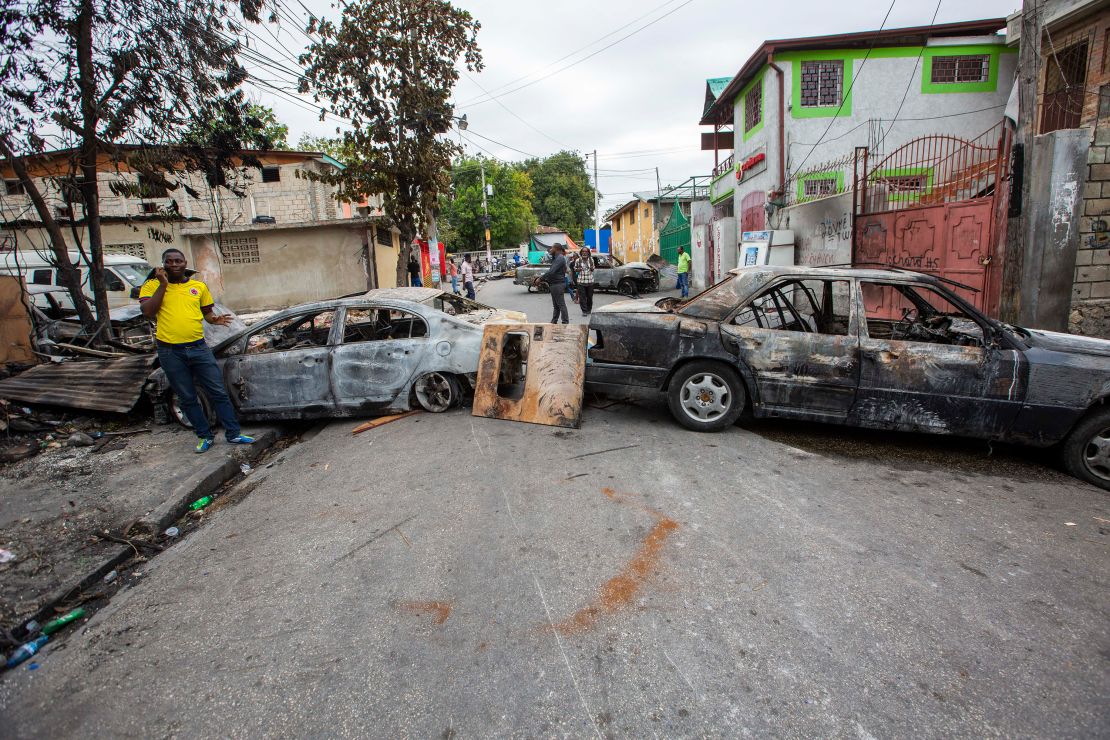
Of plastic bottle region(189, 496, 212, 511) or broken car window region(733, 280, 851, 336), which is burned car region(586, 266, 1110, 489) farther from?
plastic bottle region(189, 496, 212, 511)

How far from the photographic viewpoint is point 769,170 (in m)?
16.3

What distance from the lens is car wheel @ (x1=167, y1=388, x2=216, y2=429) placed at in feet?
19.6

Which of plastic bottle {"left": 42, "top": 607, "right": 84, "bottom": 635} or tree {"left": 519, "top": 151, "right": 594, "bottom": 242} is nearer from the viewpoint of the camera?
plastic bottle {"left": 42, "top": 607, "right": 84, "bottom": 635}

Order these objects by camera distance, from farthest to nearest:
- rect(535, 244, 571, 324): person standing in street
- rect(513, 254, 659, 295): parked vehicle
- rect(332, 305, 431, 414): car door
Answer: rect(513, 254, 659, 295): parked vehicle → rect(535, 244, 571, 324): person standing in street → rect(332, 305, 431, 414): car door

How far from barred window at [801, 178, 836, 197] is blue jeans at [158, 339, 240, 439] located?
15.1m

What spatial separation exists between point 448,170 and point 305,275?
715 cm

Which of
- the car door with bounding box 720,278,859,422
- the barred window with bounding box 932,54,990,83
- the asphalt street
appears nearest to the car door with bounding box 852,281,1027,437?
the car door with bounding box 720,278,859,422

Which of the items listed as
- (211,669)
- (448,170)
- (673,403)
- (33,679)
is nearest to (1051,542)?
(673,403)

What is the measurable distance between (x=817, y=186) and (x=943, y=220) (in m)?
7.48

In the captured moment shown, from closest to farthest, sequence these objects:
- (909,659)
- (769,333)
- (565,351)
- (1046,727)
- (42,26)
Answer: (1046,727) → (909,659) → (769,333) → (565,351) → (42,26)

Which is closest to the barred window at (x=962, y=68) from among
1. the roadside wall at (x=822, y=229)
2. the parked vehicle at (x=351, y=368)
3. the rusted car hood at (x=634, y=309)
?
the roadside wall at (x=822, y=229)

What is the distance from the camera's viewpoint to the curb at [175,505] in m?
3.19

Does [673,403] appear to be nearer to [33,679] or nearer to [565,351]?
[565,351]

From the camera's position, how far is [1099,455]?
13.8 ft
